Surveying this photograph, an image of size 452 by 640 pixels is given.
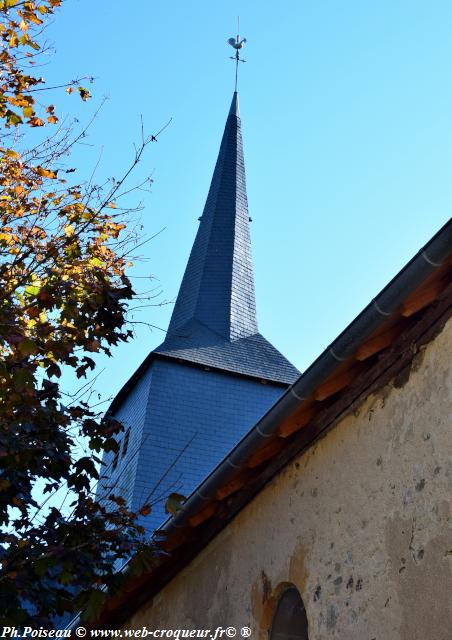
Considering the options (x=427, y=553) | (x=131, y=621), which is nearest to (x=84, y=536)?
(x=427, y=553)

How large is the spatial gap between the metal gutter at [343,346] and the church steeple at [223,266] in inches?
480

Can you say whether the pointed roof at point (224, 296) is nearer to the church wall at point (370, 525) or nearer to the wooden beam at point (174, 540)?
the wooden beam at point (174, 540)

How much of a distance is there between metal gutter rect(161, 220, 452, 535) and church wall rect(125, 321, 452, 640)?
0.34m

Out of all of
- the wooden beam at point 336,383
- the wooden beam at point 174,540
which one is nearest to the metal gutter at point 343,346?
the wooden beam at point 336,383

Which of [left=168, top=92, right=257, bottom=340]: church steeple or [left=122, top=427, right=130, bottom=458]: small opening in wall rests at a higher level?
[left=168, top=92, right=257, bottom=340]: church steeple

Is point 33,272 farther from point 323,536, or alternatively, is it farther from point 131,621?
point 131,621

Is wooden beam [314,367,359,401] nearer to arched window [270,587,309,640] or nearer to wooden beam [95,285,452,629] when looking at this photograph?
wooden beam [95,285,452,629]

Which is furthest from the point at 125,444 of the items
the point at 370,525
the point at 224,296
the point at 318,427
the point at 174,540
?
the point at 370,525

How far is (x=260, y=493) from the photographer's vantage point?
586 cm

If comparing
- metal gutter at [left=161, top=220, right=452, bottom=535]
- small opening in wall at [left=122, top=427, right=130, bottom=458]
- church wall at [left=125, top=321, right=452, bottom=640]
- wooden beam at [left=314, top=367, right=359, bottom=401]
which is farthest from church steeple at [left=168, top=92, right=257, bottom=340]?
wooden beam at [left=314, top=367, right=359, bottom=401]

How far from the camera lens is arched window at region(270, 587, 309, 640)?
5.13 meters

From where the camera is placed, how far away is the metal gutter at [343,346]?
→ 3969mm

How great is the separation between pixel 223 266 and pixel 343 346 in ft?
50.2

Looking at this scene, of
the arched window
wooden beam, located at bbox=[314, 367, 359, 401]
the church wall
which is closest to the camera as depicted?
the church wall
